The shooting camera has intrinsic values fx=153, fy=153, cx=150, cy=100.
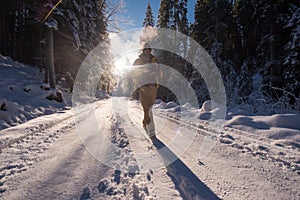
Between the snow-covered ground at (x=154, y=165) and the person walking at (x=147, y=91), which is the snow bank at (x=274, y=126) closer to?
the snow-covered ground at (x=154, y=165)

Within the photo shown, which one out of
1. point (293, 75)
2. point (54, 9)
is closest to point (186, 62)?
point (293, 75)

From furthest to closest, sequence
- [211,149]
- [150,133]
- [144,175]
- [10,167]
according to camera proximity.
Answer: [150,133], [211,149], [10,167], [144,175]

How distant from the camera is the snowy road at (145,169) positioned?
4.59ft

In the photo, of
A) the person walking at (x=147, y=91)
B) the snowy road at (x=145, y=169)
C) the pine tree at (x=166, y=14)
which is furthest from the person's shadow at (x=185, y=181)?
the pine tree at (x=166, y=14)

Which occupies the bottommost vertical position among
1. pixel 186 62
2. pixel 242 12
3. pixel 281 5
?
pixel 186 62

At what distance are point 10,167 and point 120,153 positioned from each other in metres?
1.32

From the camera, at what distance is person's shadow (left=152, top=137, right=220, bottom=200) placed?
1.39 metres

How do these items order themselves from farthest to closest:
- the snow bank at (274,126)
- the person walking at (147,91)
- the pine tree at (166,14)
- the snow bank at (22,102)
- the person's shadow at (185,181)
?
the pine tree at (166,14)
the snow bank at (22,102)
the person walking at (147,91)
the snow bank at (274,126)
the person's shadow at (185,181)

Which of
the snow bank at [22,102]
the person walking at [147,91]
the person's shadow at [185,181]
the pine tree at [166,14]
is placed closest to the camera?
the person's shadow at [185,181]

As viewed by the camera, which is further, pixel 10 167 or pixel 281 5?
pixel 281 5

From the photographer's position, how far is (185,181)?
1604 millimetres

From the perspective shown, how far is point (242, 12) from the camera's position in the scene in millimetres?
17938

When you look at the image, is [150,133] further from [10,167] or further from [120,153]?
[10,167]

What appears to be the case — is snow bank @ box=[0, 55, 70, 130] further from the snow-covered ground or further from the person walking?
the person walking
